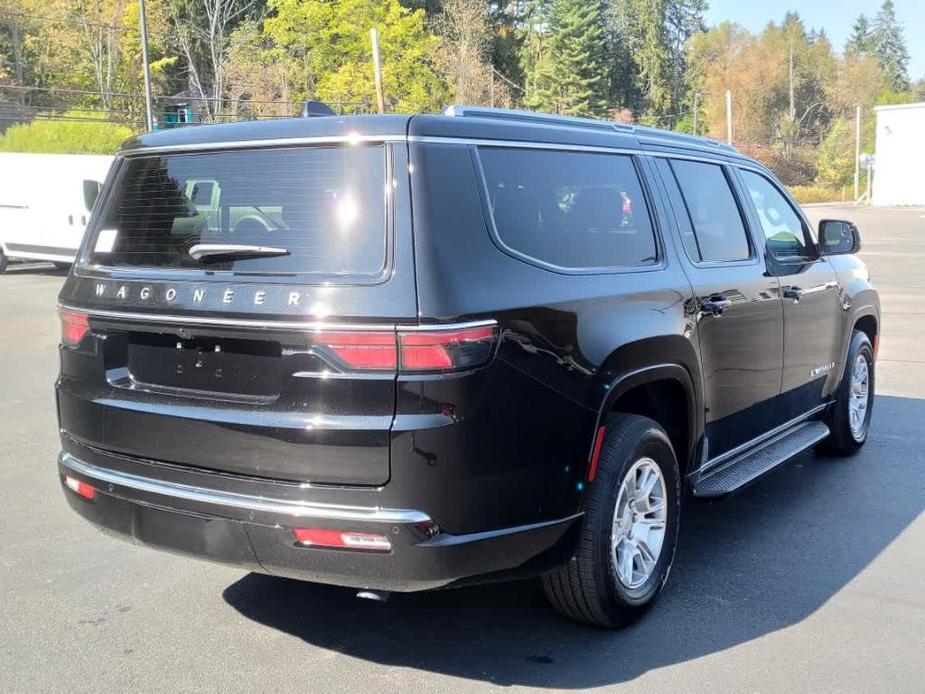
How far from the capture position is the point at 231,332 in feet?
10.4

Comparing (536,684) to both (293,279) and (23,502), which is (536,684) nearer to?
(293,279)

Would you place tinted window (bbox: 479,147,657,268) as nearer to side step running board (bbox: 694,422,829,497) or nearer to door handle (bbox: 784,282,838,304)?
side step running board (bbox: 694,422,829,497)

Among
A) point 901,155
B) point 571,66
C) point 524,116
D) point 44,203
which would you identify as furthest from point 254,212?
point 571,66

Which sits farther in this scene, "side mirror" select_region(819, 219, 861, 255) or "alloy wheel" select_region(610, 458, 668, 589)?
"side mirror" select_region(819, 219, 861, 255)

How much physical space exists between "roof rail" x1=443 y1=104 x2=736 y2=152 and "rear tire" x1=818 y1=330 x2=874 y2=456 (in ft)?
6.31

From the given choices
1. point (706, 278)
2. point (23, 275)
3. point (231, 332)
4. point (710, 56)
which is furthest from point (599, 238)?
point (710, 56)

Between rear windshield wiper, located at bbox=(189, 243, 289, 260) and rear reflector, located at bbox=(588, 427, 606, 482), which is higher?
rear windshield wiper, located at bbox=(189, 243, 289, 260)

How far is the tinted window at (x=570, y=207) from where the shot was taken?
3.39 metres

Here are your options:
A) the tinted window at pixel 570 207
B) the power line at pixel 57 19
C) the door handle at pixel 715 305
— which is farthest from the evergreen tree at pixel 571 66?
the tinted window at pixel 570 207

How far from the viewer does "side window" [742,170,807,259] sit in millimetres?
5273

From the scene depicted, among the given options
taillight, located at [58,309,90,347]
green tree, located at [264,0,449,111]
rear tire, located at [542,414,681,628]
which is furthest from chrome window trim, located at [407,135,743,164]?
green tree, located at [264,0,449,111]

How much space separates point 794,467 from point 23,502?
462 centimetres

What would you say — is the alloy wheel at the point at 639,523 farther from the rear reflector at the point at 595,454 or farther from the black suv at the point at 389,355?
the rear reflector at the point at 595,454

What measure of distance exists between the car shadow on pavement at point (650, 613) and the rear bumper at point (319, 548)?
50 cm
